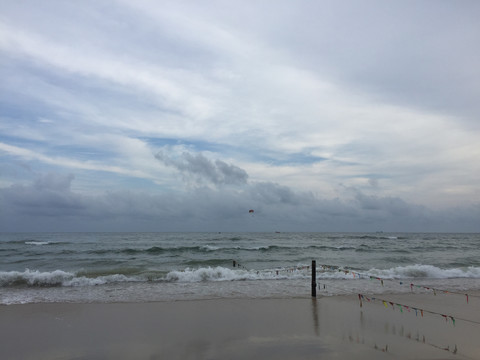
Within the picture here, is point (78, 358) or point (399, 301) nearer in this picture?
point (78, 358)

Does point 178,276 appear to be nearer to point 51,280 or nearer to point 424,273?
point 51,280

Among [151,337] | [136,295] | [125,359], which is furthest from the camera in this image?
[136,295]

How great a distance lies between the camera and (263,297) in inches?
491

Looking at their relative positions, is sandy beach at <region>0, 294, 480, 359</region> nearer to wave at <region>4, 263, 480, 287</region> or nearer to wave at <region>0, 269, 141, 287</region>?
wave at <region>0, 269, 141, 287</region>

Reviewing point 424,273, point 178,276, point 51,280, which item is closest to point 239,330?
point 178,276

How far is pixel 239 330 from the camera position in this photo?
8.22 meters

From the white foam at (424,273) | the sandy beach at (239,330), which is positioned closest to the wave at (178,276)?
the white foam at (424,273)

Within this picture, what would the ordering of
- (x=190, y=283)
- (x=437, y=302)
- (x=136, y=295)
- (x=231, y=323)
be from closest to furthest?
1. (x=231, y=323)
2. (x=437, y=302)
3. (x=136, y=295)
4. (x=190, y=283)

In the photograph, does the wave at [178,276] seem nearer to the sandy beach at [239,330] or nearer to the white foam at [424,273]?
the white foam at [424,273]

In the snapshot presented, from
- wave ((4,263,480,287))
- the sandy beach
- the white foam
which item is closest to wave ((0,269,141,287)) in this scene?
wave ((4,263,480,287))

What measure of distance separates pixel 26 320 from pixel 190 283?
26.7 feet

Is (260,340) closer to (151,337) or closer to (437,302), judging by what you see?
(151,337)

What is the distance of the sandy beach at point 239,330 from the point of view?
6.73 m

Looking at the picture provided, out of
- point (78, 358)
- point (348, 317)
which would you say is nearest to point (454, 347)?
point (348, 317)
